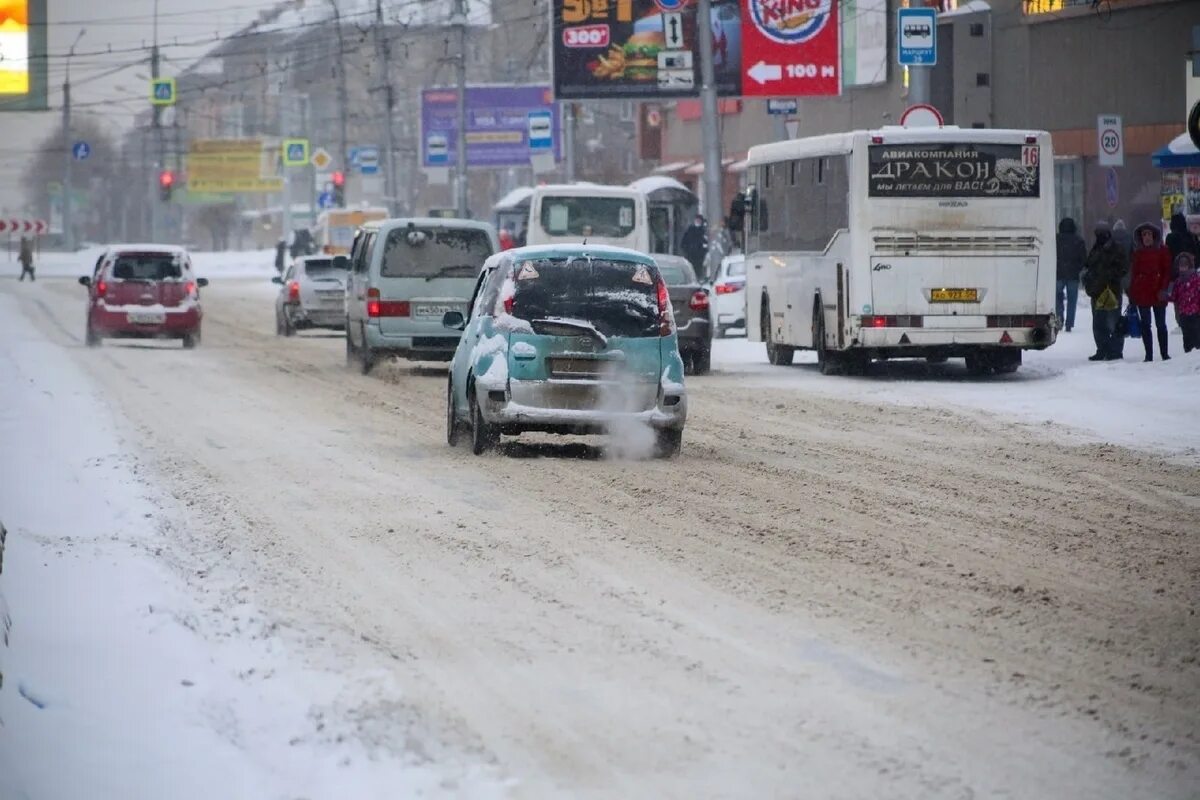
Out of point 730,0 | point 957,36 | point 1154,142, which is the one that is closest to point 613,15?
point 730,0

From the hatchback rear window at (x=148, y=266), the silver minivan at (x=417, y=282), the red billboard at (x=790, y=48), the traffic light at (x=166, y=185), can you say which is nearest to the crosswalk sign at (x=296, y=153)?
the traffic light at (x=166, y=185)

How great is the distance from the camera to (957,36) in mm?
55094

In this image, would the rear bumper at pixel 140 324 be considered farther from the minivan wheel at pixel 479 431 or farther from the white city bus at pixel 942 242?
the minivan wheel at pixel 479 431

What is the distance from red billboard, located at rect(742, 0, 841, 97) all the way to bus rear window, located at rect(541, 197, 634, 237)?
1362 centimetres

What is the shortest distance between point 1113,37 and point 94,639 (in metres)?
42.9

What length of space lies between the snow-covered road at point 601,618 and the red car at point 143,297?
57.1 ft

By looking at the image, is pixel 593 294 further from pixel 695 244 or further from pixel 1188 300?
pixel 695 244

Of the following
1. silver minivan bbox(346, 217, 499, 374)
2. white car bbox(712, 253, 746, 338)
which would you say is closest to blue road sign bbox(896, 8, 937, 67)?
silver minivan bbox(346, 217, 499, 374)

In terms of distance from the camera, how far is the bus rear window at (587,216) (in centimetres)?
3731

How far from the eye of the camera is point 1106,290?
2748 centimetres

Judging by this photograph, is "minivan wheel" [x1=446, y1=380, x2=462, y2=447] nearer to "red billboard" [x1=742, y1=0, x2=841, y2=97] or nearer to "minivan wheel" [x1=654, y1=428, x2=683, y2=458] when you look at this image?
"minivan wheel" [x1=654, y1=428, x2=683, y2=458]

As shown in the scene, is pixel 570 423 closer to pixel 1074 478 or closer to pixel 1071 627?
pixel 1074 478

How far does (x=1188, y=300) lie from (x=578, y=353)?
40.4 ft

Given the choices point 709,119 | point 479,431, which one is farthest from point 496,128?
point 479,431
